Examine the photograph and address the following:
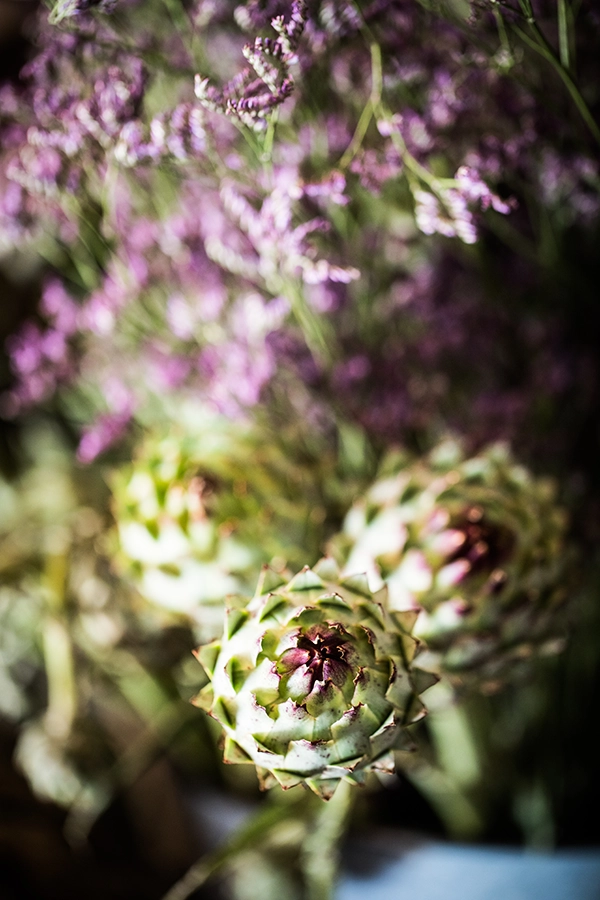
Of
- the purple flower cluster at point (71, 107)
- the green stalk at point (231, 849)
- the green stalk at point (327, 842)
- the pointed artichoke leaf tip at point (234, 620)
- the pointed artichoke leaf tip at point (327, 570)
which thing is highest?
the purple flower cluster at point (71, 107)

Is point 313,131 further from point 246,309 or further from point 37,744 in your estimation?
point 37,744

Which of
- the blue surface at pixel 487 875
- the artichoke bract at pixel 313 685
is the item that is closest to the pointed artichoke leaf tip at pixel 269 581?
the artichoke bract at pixel 313 685

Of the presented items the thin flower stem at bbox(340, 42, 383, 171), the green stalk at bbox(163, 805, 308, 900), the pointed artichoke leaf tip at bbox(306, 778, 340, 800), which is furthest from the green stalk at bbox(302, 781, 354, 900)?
the thin flower stem at bbox(340, 42, 383, 171)

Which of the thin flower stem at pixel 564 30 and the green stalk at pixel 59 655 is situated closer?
the thin flower stem at pixel 564 30

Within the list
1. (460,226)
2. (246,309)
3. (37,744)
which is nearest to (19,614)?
(37,744)

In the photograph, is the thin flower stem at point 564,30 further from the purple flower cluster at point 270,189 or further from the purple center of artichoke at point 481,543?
the purple center of artichoke at point 481,543

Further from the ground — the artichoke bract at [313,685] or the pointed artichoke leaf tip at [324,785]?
the artichoke bract at [313,685]

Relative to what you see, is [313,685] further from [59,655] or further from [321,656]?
[59,655]

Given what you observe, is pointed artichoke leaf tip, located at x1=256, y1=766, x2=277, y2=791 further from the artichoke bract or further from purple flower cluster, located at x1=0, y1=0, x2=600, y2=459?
purple flower cluster, located at x1=0, y1=0, x2=600, y2=459
